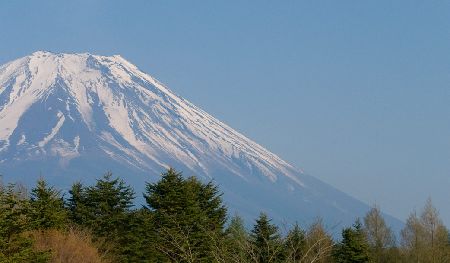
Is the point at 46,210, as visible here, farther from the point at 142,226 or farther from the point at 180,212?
the point at 180,212

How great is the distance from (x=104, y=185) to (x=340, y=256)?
49.6ft

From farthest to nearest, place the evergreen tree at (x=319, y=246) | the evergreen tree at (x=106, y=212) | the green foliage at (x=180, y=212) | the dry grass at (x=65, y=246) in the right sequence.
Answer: the green foliage at (x=180, y=212), the evergreen tree at (x=106, y=212), the dry grass at (x=65, y=246), the evergreen tree at (x=319, y=246)

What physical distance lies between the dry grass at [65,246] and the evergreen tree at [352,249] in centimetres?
1870

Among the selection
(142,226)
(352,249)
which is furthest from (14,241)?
(352,249)

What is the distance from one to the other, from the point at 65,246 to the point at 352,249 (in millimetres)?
21288

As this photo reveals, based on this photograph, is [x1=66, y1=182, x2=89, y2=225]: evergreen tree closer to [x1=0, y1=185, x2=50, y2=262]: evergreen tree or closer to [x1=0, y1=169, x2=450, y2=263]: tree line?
[x1=0, y1=169, x2=450, y2=263]: tree line

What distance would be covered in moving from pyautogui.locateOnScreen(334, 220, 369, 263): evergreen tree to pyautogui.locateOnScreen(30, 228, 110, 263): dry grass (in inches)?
736

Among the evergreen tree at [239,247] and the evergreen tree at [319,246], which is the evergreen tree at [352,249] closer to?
the evergreen tree at [319,246]

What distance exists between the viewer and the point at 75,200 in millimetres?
46906

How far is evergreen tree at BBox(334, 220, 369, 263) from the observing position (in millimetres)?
49469

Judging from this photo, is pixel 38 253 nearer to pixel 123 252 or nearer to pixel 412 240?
pixel 123 252

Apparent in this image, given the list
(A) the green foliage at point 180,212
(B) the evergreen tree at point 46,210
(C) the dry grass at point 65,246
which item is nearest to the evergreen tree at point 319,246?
(C) the dry grass at point 65,246

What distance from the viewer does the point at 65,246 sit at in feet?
112

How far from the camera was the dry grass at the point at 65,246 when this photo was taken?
3378cm
